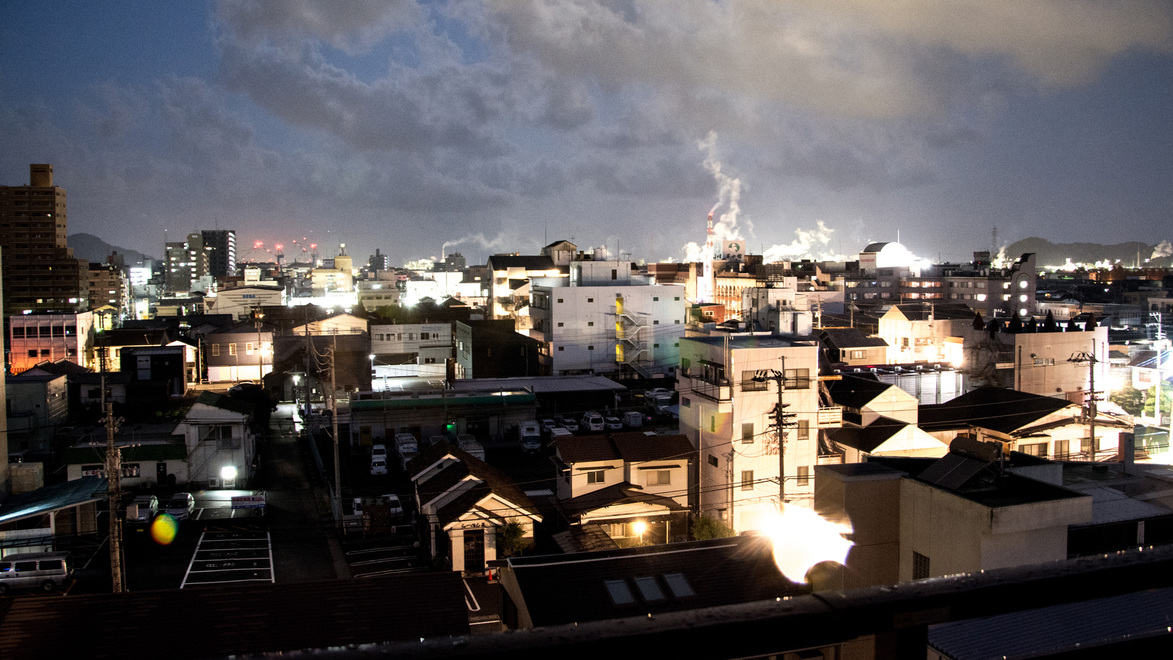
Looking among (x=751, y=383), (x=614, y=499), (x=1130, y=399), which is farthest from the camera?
(x=1130, y=399)

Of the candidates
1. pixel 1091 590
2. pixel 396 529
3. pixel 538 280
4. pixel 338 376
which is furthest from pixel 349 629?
pixel 538 280

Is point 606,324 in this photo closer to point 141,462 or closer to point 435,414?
point 435,414

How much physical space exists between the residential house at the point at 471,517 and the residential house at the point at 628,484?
70 centimetres

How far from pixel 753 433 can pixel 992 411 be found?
4.55m

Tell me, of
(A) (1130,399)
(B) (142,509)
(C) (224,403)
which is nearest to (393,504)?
(B) (142,509)

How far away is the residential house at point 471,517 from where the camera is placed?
7891mm

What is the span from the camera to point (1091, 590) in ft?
2.06

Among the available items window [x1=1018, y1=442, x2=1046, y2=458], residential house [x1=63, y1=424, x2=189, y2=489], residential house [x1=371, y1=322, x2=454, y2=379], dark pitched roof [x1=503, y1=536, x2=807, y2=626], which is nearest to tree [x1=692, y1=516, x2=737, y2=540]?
dark pitched roof [x1=503, y1=536, x2=807, y2=626]

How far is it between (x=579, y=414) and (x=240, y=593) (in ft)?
38.1

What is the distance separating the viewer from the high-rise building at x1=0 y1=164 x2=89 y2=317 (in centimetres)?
3241

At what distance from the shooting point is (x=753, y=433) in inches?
363

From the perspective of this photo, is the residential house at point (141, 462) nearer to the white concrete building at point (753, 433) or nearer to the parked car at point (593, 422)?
the parked car at point (593, 422)

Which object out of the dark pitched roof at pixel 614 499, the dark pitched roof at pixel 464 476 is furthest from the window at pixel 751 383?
the dark pitched roof at pixel 464 476

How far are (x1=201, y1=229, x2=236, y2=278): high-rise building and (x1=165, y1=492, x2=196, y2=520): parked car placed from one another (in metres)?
68.7
